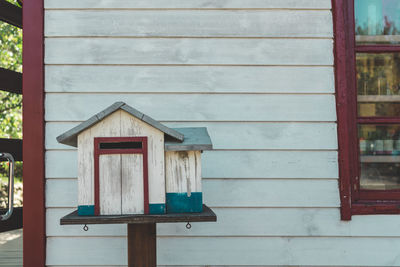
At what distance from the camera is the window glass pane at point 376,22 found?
2209 mm

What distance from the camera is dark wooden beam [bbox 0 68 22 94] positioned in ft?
8.27

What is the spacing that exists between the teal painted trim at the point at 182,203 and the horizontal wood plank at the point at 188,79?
2.49 feet

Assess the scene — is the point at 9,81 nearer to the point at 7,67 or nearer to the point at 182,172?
the point at 182,172

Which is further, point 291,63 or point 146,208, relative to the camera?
point 291,63

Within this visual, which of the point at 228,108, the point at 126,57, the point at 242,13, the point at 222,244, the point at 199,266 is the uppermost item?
the point at 242,13

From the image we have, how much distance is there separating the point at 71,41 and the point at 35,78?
0.31 meters

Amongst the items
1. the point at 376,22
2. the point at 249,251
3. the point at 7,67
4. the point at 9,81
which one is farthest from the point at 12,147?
the point at 7,67

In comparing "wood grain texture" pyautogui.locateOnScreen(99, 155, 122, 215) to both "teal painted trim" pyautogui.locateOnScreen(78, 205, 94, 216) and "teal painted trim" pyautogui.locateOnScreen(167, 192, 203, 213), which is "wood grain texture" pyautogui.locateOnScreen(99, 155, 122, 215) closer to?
"teal painted trim" pyautogui.locateOnScreen(78, 205, 94, 216)

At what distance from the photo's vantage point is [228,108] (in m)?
2.08

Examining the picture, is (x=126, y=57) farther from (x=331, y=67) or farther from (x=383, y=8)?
(x=383, y=8)

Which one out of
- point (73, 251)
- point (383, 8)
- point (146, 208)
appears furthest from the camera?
point (383, 8)

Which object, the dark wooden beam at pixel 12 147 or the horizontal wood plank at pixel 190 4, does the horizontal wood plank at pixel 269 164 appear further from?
the dark wooden beam at pixel 12 147

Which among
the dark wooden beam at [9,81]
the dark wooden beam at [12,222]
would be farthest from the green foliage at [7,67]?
the dark wooden beam at [9,81]

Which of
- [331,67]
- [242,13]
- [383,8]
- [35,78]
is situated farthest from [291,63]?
[35,78]
